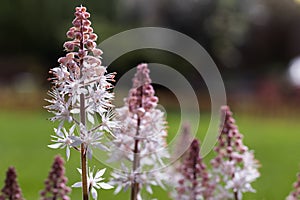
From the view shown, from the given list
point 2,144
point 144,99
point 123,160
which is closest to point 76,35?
point 144,99

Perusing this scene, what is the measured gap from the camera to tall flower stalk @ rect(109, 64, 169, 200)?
2.26 m

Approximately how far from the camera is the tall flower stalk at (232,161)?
2352 millimetres

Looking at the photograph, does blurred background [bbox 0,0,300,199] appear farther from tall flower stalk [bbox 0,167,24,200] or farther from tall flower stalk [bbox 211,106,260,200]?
tall flower stalk [bbox 0,167,24,200]

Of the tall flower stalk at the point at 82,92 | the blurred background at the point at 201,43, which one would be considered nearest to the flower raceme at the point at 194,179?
the tall flower stalk at the point at 82,92

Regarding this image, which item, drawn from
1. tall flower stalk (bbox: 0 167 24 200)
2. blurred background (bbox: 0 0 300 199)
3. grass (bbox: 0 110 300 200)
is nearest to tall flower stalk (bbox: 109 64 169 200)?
tall flower stalk (bbox: 0 167 24 200)

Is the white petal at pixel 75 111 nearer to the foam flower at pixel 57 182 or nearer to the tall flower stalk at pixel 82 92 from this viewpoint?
the tall flower stalk at pixel 82 92

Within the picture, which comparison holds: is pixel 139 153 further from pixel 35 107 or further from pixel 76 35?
pixel 35 107

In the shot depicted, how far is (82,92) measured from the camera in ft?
5.80

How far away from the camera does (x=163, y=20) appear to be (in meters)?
25.7

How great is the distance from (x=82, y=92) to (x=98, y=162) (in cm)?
515

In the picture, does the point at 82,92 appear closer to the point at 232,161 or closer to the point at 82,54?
the point at 82,54

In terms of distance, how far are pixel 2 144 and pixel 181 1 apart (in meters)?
16.2

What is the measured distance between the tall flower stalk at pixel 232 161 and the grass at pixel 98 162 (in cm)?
184

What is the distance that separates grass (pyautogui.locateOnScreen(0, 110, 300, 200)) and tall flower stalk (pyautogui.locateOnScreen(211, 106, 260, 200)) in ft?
6.03
